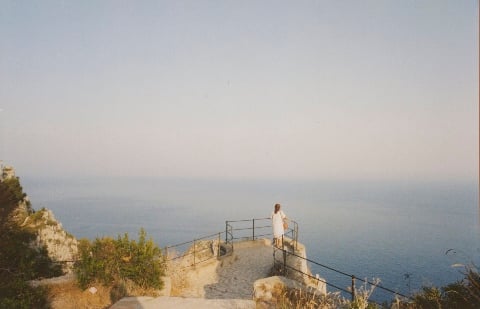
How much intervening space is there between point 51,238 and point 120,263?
43.5 ft

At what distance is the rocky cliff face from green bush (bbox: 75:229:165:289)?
970 centimetres

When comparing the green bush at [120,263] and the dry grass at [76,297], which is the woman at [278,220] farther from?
the dry grass at [76,297]

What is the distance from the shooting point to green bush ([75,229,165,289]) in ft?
25.0

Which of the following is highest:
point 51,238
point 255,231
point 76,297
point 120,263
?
point 120,263

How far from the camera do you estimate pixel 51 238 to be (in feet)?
60.3

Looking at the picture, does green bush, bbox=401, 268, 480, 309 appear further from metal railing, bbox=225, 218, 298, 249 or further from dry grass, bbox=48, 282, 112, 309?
dry grass, bbox=48, 282, 112, 309

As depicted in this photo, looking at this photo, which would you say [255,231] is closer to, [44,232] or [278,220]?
[44,232]

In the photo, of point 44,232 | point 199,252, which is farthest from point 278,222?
point 44,232

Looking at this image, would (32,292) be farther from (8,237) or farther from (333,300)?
(333,300)

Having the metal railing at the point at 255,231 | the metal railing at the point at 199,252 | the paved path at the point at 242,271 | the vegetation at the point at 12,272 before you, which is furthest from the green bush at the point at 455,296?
the metal railing at the point at 199,252

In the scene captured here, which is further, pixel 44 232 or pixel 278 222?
pixel 44 232

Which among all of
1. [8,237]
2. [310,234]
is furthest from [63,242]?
[310,234]

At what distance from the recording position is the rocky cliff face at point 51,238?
56.2 ft

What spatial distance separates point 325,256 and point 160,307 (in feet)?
229
